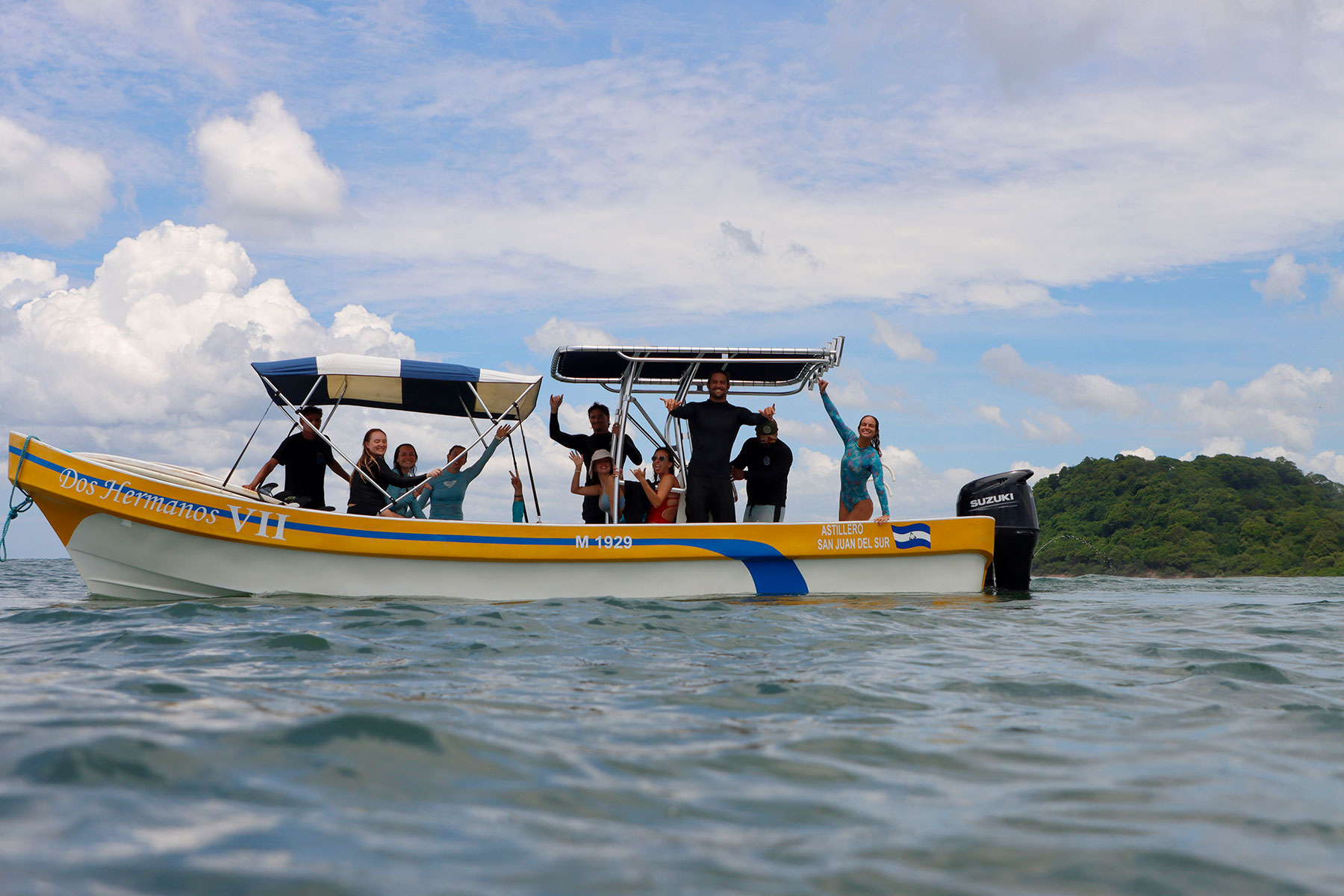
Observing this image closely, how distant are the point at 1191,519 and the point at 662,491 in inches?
1575

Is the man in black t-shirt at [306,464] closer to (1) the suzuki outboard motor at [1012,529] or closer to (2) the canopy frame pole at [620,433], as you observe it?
(2) the canopy frame pole at [620,433]

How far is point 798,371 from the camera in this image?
10148 millimetres

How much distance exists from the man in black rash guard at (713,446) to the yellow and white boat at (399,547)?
31cm

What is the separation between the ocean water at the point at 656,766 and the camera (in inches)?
88.9

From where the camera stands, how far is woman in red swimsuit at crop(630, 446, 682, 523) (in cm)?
933

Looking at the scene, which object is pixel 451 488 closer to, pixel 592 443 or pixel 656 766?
pixel 592 443

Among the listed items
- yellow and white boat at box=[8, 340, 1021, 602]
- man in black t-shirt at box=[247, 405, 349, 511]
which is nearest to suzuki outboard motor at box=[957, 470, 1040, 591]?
yellow and white boat at box=[8, 340, 1021, 602]

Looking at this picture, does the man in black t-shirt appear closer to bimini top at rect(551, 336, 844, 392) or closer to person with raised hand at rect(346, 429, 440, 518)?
person with raised hand at rect(346, 429, 440, 518)

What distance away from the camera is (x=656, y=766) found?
306cm

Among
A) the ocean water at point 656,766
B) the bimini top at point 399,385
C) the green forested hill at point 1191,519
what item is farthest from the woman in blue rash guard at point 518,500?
the green forested hill at point 1191,519

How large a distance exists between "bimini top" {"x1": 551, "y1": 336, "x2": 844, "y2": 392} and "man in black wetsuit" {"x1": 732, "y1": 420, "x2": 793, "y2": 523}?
0.86 m

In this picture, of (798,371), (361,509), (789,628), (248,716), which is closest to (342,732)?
(248,716)

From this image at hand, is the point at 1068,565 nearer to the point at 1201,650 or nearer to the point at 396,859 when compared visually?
the point at 1201,650

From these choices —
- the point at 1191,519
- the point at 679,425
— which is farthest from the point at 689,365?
the point at 1191,519
